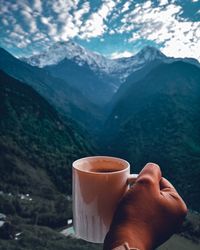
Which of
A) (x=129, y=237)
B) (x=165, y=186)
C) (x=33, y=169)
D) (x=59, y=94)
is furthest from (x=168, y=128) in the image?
(x=59, y=94)

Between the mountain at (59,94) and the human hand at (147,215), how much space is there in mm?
103726

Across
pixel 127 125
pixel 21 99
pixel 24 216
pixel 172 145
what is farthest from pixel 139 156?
pixel 24 216

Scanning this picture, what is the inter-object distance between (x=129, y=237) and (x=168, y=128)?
73.4m

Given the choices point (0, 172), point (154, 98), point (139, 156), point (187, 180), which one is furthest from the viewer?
point (154, 98)

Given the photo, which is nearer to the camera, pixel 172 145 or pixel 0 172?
pixel 0 172

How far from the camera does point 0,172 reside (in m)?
31.1

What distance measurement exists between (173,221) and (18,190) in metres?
30.3

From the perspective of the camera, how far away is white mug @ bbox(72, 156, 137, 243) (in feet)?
3.46

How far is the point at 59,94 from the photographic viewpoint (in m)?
138

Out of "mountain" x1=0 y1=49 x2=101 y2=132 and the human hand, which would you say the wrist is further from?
"mountain" x1=0 y1=49 x2=101 y2=132

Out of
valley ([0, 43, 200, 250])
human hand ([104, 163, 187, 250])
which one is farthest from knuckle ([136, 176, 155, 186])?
valley ([0, 43, 200, 250])

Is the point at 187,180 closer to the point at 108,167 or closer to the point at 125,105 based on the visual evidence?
the point at 108,167

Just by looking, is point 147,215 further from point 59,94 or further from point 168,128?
point 59,94

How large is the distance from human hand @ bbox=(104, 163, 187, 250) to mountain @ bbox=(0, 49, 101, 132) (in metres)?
104
